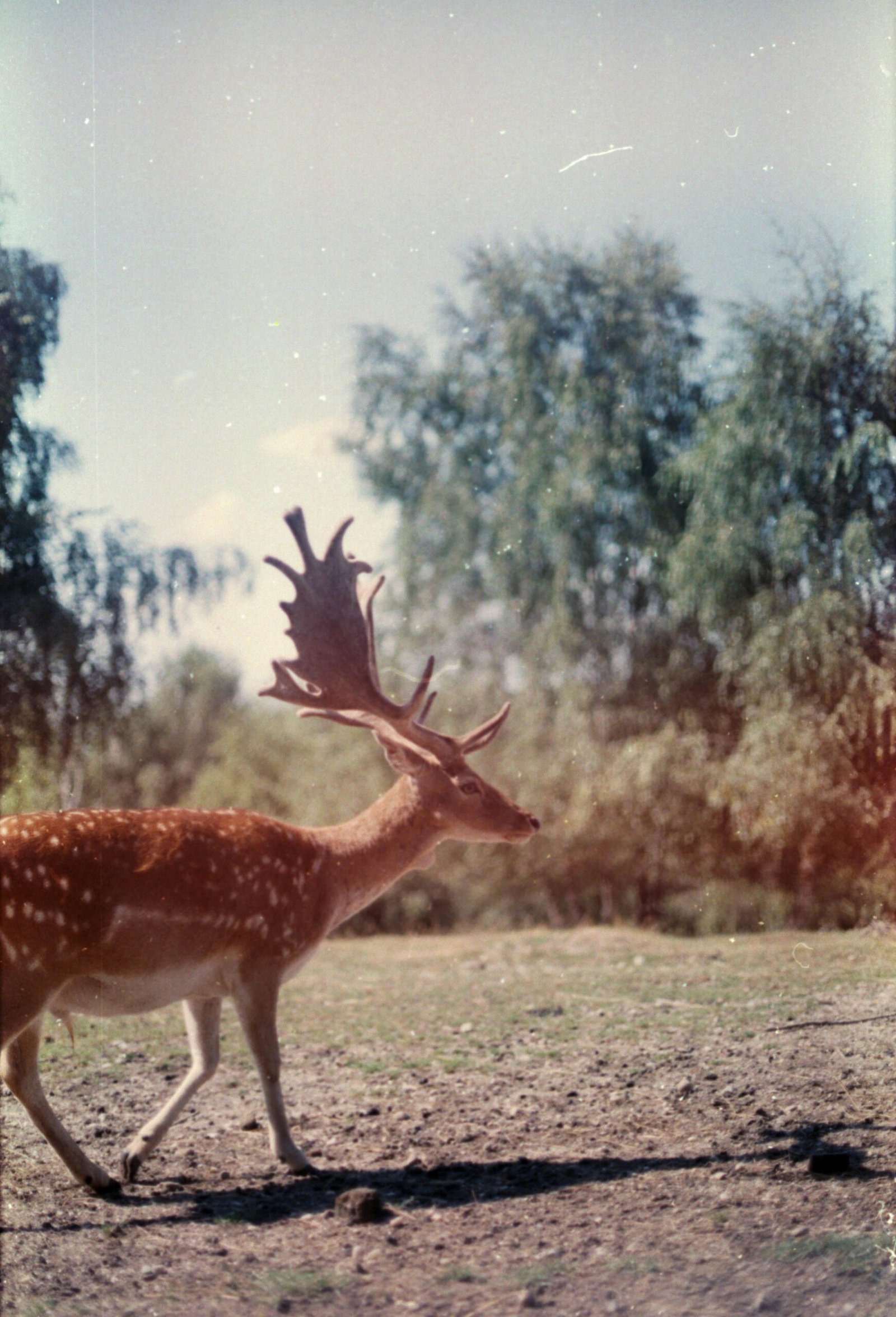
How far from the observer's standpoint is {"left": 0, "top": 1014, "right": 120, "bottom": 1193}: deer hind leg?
245 centimetres

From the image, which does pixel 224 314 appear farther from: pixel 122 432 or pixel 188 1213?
pixel 188 1213

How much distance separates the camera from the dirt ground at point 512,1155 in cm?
226

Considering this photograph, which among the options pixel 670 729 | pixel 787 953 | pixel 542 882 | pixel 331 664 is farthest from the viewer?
pixel 542 882

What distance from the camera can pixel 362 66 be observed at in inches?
119

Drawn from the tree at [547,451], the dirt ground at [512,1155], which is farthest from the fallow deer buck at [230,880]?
the tree at [547,451]

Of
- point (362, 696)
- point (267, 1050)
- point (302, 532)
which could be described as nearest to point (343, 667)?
point (362, 696)

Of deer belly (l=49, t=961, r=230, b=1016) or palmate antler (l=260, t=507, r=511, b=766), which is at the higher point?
palmate antler (l=260, t=507, r=511, b=766)

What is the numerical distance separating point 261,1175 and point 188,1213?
0.71 feet

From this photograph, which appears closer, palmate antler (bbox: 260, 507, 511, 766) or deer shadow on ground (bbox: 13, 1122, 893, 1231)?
deer shadow on ground (bbox: 13, 1122, 893, 1231)

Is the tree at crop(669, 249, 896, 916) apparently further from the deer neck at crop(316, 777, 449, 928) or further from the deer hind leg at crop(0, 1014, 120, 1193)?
the deer hind leg at crop(0, 1014, 120, 1193)

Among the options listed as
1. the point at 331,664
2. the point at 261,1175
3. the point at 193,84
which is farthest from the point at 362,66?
the point at 261,1175

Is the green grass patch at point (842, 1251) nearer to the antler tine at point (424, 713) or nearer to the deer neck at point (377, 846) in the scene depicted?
the deer neck at point (377, 846)

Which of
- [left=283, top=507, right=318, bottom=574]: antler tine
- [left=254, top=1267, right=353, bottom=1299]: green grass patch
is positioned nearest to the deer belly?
[left=254, top=1267, right=353, bottom=1299]: green grass patch

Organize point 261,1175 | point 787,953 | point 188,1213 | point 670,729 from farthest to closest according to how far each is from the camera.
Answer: point 670,729, point 787,953, point 261,1175, point 188,1213
